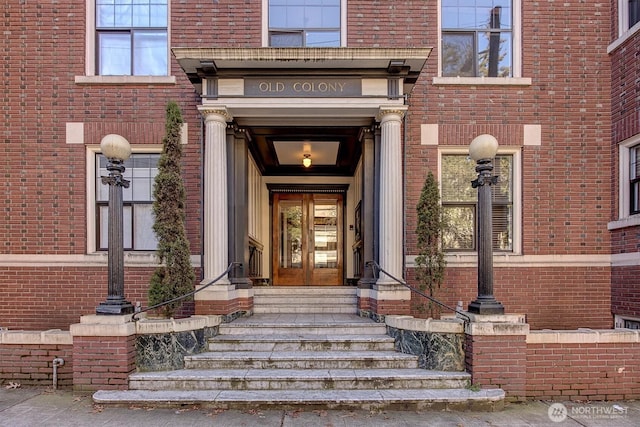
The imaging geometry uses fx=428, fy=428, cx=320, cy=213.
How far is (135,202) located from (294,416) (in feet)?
17.1

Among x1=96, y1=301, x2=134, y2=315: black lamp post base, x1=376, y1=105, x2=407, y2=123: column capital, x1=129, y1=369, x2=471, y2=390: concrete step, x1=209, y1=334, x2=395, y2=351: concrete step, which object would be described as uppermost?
x1=376, y1=105, x2=407, y2=123: column capital

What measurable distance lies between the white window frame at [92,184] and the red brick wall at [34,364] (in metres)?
2.46

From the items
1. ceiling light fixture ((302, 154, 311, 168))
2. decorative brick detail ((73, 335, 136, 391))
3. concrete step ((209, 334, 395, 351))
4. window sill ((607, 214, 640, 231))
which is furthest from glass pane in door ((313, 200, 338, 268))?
decorative brick detail ((73, 335, 136, 391))

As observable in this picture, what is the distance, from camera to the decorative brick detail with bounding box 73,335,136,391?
512cm

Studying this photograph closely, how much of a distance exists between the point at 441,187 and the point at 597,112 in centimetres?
310

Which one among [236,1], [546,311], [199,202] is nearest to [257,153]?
[199,202]

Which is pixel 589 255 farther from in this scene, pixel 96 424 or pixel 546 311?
pixel 96 424

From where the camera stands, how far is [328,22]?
8.05 m

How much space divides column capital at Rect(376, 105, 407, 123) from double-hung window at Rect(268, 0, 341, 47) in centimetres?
196

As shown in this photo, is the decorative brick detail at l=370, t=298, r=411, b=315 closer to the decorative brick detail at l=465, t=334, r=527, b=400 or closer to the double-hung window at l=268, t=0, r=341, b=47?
the decorative brick detail at l=465, t=334, r=527, b=400

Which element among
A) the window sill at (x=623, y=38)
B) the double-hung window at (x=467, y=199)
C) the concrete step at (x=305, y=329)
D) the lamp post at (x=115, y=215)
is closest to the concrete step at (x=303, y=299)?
the concrete step at (x=305, y=329)

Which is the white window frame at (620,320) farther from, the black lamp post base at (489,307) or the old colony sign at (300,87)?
the old colony sign at (300,87)

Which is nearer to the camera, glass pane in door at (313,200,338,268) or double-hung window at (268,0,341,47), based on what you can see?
double-hung window at (268,0,341,47)

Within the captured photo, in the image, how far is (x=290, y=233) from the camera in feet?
38.1
